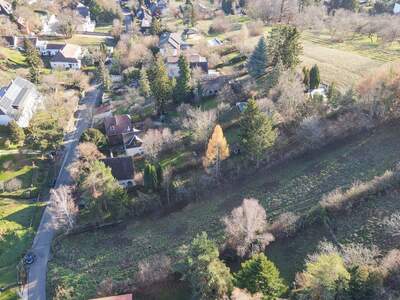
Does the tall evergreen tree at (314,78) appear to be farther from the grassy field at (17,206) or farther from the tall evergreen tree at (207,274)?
the grassy field at (17,206)

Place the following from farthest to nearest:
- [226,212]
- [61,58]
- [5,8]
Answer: [5,8] → [61,58] → [226,212]

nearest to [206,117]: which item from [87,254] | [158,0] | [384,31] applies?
[87,254]

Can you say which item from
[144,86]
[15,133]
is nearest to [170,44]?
[144,86]

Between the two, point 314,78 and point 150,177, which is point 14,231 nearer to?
point 150,177

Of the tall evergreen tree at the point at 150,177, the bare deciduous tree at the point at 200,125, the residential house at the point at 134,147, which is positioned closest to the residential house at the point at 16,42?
the residential house at the point at 134,147

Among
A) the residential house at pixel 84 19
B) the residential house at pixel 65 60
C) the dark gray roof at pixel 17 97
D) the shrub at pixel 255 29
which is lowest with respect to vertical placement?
the dark gray roof at pixel 17 97

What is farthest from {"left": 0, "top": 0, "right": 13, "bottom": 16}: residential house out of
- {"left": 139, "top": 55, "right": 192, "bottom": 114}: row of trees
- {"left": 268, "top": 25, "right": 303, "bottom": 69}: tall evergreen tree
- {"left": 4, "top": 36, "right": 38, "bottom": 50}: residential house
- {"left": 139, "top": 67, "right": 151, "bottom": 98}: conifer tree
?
{"left": 268, "top": 25, "right": 303, "bottom": 69}: tall evergreen tree

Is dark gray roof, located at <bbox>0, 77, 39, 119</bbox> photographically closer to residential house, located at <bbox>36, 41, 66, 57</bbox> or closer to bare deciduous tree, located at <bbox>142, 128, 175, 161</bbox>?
bare deciduous tree, located at <bbox>142, 128, 175, 161</bbox>
